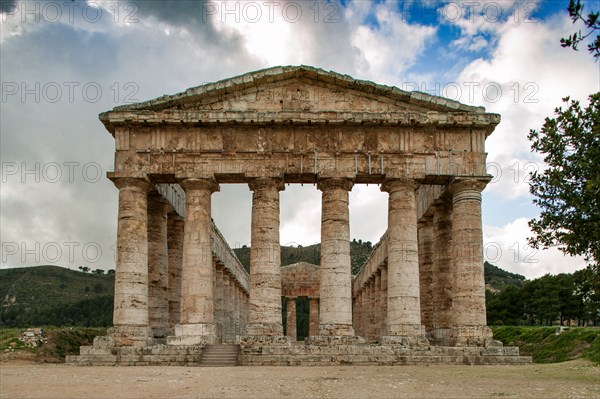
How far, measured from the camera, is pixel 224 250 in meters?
43.6

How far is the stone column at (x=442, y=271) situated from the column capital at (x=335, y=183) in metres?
5.48

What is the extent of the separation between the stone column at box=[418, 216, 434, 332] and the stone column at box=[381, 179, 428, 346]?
5931mm

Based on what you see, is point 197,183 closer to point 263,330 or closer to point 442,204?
point 263,330

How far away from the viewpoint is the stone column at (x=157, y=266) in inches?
1180

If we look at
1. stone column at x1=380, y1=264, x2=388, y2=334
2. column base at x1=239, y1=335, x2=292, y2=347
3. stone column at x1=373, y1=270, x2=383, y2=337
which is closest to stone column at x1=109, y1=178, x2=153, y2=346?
column base at x1=239, y1=335, x2=292, y2=347

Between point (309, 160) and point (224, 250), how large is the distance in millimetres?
18241

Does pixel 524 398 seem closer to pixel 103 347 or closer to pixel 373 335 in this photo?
pixel 103 347

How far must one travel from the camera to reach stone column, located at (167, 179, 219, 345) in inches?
1014

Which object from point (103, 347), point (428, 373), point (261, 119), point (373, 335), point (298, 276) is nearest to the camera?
point (428, 373)

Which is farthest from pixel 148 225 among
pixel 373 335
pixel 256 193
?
pixel 373 335

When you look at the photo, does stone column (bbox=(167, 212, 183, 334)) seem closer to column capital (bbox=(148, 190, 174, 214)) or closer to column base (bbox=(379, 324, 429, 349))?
column capital (bbox=(148, 190, 174, 214))

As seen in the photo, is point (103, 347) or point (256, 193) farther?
point (256, 193)

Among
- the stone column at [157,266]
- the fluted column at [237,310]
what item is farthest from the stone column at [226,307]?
the stone column at [157,266]

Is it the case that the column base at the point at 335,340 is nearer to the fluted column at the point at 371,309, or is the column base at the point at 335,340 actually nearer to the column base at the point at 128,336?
the column base at the point at 128,336
